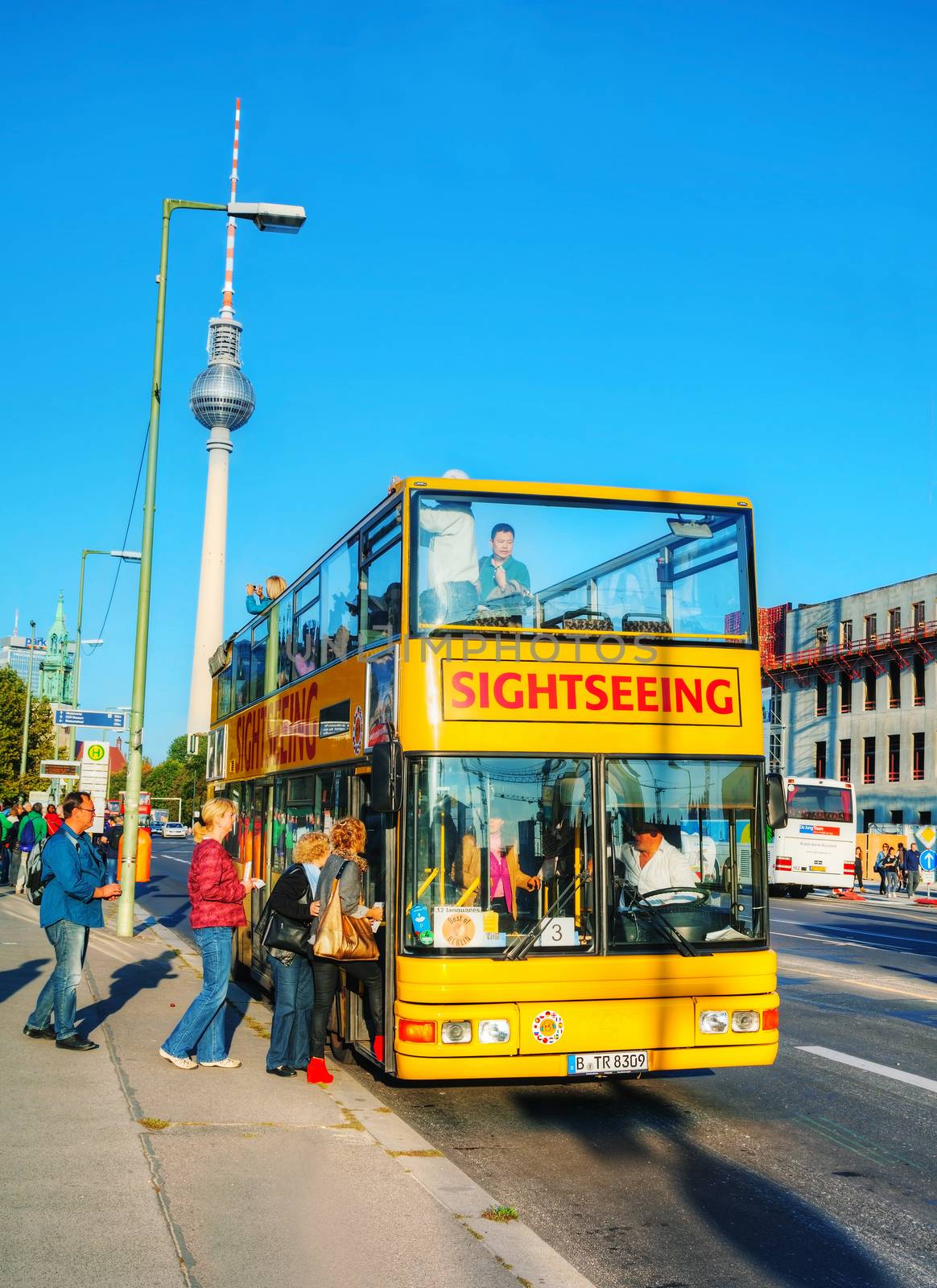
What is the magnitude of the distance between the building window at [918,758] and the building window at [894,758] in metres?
1.01

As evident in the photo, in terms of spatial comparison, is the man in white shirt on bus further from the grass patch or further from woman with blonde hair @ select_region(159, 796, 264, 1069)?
woman with blonde hair @ select_region(159, 796, 264, 1069)

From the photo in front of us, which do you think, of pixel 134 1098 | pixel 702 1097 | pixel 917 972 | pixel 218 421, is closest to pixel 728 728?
pixel 702 1097

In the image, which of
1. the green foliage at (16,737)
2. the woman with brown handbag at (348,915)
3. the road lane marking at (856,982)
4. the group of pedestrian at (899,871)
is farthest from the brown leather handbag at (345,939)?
the green foliage at (16,737)

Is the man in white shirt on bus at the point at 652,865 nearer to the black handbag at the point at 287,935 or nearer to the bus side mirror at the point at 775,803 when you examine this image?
the bus side mirror at the point at 775,803

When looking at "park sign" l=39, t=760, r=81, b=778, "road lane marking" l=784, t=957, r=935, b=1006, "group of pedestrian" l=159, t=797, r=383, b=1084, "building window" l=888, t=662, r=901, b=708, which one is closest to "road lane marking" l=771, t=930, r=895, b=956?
"road lane marking" l=784, t=957, r=935, b=1006

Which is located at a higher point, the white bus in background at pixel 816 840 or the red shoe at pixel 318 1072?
the white bus in background at pixel 816 840

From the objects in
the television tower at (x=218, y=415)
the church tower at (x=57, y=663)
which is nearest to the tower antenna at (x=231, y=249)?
the television tower at (x=218, y=415)

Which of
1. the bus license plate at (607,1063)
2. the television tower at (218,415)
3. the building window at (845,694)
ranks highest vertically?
the television tower at (218,415)

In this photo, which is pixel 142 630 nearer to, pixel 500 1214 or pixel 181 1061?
pixel 181 1061

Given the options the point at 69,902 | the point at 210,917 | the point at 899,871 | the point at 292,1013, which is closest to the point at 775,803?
the point at 292,1013

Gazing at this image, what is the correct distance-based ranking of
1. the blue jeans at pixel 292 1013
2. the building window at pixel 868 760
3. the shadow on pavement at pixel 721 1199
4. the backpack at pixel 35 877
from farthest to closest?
the building window at pixel 868 760, the backpack at pixel 35 877, the blue jeans at pixel 292 1013, the shadow on pavement at pixel 721 1199

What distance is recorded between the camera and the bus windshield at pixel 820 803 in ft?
128

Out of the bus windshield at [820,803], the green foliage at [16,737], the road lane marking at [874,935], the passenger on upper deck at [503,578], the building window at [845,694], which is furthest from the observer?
the building window at [845,694]

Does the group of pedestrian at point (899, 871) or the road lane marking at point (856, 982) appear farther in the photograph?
the group of pedestrian at point (899, 871)
